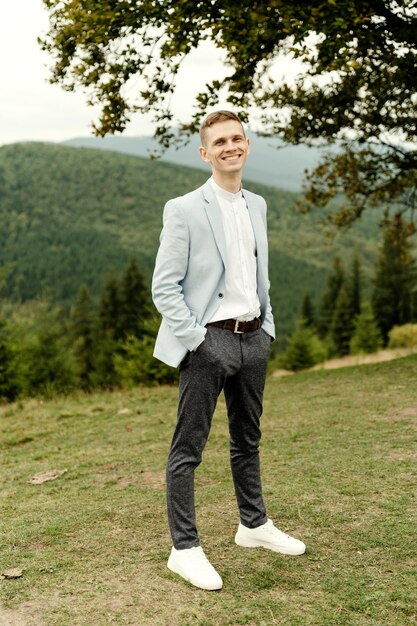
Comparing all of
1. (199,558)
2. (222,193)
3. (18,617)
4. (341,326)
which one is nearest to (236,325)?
(222,193)

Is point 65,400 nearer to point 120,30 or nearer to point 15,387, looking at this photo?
point 120,30

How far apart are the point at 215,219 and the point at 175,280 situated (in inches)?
17.6

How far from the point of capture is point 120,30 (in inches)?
422

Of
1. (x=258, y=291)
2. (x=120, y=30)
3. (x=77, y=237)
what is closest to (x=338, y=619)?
(x=258, y=291)

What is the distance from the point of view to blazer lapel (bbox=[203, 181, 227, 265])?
158 inches

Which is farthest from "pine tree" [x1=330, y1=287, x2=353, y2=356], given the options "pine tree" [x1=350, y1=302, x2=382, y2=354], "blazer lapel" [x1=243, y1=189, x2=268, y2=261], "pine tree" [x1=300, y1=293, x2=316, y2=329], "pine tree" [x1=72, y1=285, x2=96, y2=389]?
"blazer lapel" [x1=243, y1=189, x2=268, y2=261]

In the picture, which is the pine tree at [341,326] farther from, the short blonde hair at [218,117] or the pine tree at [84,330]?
the short blonde hair at [218,117]

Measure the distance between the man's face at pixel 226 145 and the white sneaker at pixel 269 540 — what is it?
2354 mm

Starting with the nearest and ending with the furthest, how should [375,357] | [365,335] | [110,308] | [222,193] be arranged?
[222,193] < [375,357] < [110,308] < [365,335]

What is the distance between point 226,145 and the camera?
3.99m

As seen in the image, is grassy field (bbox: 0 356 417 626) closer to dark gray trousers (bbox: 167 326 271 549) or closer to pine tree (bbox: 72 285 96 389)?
dark gray trousers (bbox: 167 326 271 549)

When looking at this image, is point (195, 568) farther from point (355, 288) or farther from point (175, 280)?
point (355, 288)

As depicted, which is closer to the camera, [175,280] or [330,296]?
[175,280]

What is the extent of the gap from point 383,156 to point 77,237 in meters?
174
